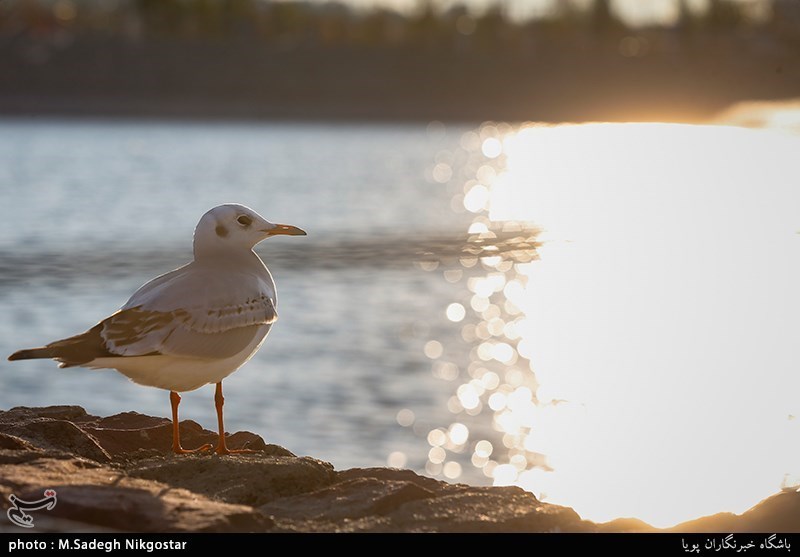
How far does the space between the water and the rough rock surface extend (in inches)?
306

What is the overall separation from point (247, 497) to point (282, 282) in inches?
857

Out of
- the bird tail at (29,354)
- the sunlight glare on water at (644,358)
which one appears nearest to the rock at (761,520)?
the bird tail at (29,354)

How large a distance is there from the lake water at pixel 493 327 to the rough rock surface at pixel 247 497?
5.71 m

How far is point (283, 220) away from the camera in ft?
134

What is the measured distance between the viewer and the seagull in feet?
19.2

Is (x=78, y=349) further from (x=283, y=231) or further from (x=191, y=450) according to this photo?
(x=283, y=231)

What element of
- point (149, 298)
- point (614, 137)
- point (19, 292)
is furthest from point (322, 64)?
point (149, 298)

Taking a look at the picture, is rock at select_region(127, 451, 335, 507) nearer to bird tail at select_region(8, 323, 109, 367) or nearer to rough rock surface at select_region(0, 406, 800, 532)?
rough rock surface at select_region(0, 406, 800, 532)

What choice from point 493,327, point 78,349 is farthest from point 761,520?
point 493,327

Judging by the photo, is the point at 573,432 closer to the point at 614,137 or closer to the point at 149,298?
the point at 149,298

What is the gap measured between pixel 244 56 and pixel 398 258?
294ft

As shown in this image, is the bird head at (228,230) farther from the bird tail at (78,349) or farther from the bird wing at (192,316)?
the bird tail at (78,349)

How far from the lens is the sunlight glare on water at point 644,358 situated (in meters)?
12.9

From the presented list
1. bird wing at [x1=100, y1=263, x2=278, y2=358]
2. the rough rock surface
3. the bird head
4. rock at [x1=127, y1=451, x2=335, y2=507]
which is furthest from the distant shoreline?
rock at [x1=127, y1=451, x2=335, y2=507]
